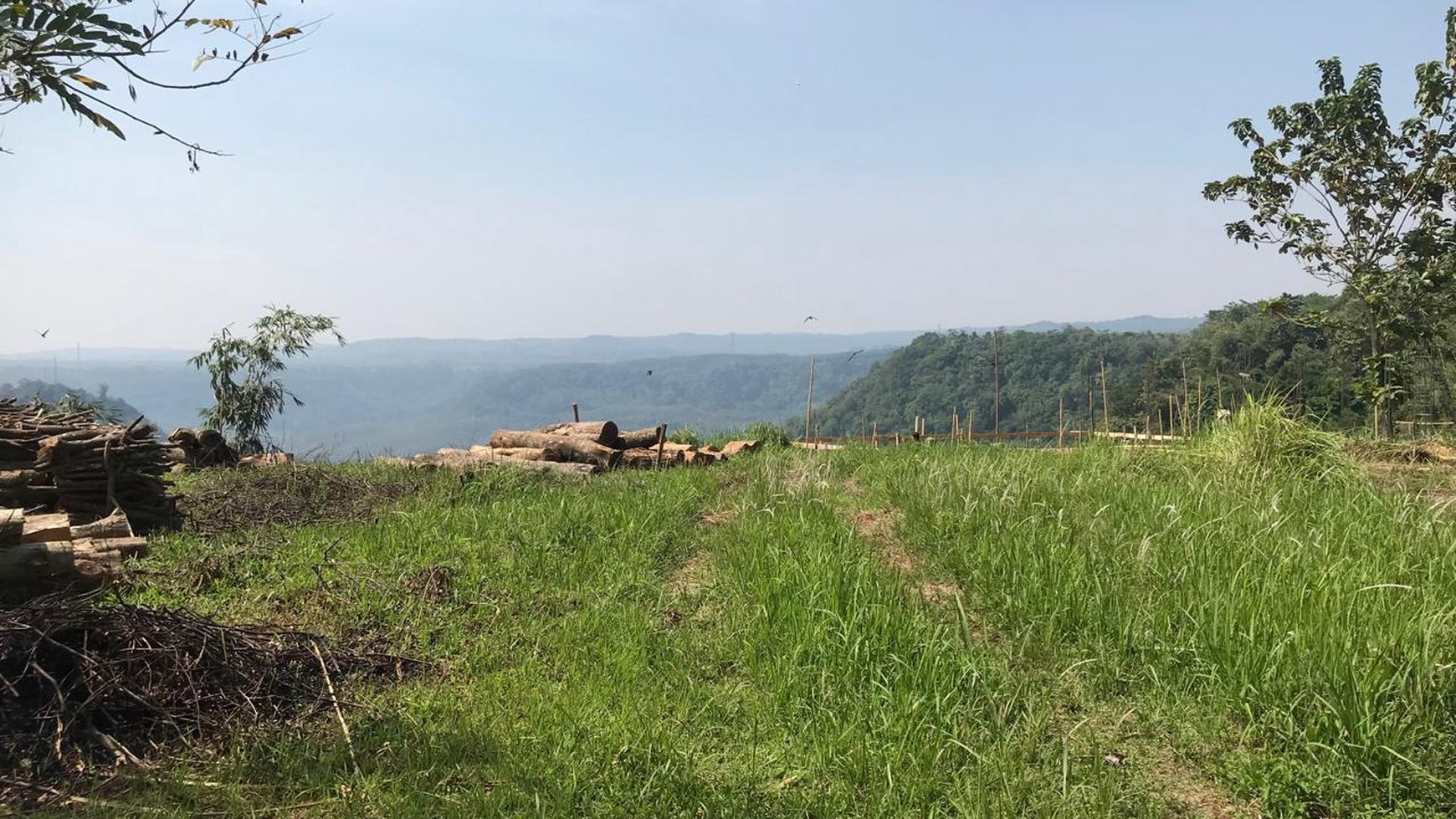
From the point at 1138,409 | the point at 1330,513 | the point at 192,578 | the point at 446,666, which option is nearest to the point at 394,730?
the point at 446,666

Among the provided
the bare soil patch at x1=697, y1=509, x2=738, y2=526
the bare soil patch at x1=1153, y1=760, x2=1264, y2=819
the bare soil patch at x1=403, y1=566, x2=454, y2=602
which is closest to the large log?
the bare soil patch at x1=697, y1=509, x2=738, y2=526

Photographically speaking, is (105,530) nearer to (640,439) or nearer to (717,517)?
(717,517)

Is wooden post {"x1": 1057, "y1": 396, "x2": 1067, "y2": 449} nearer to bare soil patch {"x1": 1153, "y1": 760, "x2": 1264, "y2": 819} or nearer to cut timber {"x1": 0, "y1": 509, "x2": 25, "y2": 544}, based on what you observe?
bare soil patch {"x1": 1153, "y1": 760, "x2": 1264, "y2": 819}

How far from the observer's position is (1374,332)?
13977 millimetres

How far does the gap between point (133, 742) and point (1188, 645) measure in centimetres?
496

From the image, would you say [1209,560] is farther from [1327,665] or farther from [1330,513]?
[1330,513]

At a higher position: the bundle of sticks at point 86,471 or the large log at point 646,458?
the bundle of sticks at point 86,471

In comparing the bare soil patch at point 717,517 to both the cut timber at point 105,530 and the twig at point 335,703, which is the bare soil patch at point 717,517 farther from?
the cut timber at point 105,530

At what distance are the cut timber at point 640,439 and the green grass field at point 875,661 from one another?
20.1ft

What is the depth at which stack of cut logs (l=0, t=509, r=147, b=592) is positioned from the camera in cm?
433

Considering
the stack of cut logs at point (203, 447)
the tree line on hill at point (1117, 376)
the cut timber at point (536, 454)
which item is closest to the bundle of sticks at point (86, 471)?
the stack of cut logs at point (203, 447)

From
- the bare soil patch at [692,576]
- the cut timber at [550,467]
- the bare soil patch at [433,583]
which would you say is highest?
the cut timber at [550,467]

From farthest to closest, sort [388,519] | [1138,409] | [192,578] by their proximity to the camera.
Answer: [1138,409], [388,519], [192,578]

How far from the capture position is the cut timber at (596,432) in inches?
504
